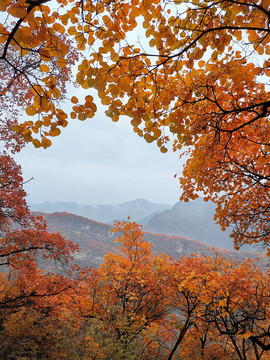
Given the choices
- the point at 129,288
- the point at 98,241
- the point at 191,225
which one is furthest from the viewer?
the point at 191,225

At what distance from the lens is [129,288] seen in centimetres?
839

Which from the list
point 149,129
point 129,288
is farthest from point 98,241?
point 149,129

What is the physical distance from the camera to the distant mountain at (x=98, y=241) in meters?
51.5

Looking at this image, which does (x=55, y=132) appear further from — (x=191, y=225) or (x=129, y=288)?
(x=191, y=225)

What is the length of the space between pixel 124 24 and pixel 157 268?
766 centimetres

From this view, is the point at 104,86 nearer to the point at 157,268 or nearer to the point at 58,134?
the point at 58,134

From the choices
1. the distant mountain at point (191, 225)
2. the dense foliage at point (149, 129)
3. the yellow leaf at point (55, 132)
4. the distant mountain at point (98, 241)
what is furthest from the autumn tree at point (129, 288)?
the distant mountain at point (191, 225)

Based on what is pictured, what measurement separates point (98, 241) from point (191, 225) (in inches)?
4310

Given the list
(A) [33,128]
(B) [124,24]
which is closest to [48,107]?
(A) [33,128]

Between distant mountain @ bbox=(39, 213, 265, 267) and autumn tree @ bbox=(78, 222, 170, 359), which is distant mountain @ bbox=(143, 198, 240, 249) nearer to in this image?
distant mountain @ bbox=(39, 213, 265, 267)

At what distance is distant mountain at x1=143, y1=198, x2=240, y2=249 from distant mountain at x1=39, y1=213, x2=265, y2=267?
7207 cm

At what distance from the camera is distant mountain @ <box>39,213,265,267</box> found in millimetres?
51469

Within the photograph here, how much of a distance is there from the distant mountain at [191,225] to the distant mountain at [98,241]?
2838 inches

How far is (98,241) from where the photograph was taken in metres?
58.6
